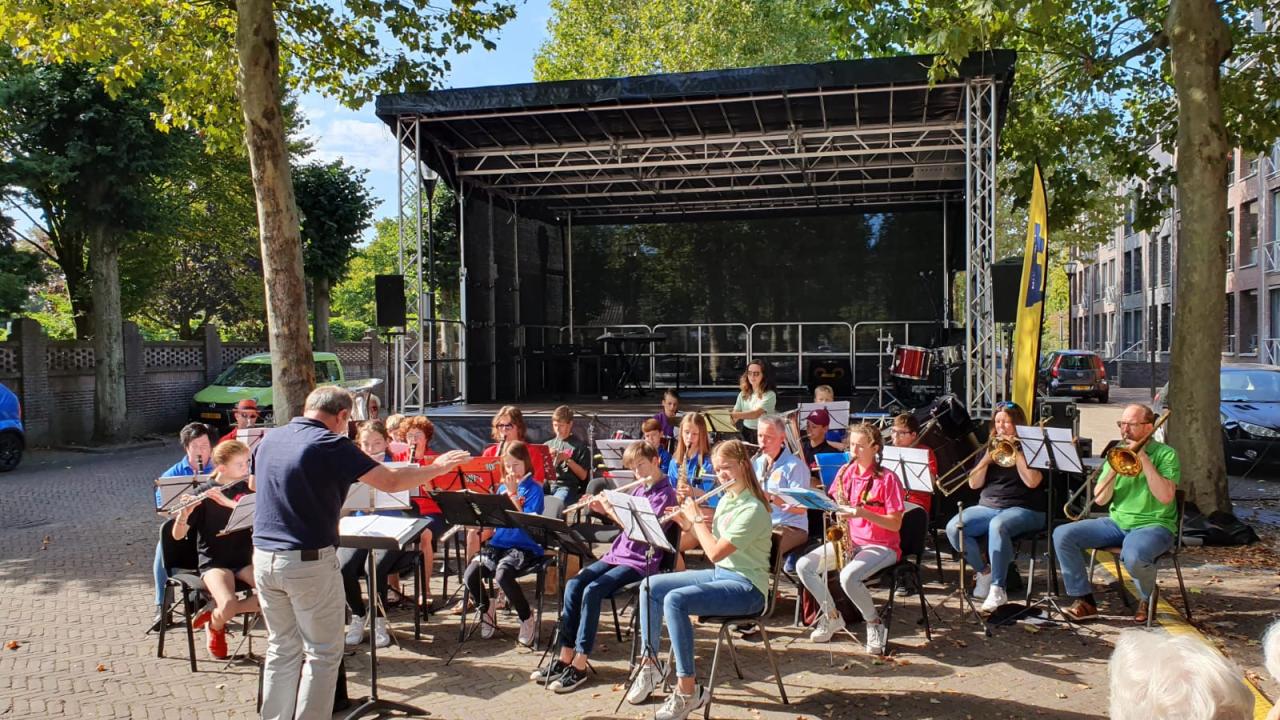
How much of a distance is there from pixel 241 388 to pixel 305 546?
16.0 m

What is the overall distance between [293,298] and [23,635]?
3292 millimetres

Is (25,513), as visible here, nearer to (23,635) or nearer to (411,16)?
(23,635)

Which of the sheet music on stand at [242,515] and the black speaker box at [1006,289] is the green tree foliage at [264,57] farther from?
the black speaker box at [1006,289]

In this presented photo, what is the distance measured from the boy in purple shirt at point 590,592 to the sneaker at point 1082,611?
3.01 metres

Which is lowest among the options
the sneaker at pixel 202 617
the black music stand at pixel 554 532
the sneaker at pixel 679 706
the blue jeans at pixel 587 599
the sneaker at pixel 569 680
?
the sneaker at pixel 569 680

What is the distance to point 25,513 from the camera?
11.3 metres

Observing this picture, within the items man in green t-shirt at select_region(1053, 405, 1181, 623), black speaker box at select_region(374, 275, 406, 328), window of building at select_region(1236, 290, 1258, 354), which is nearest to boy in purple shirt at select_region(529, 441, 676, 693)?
man in green t-shirt at select_region(1053, 405, 1181, 623)

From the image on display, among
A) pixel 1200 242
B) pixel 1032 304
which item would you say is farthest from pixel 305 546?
pixel 1200 242

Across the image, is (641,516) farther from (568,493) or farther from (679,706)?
(568,493)

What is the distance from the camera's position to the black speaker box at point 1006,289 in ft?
32.3

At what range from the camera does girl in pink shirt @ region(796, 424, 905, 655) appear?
19.0 feet

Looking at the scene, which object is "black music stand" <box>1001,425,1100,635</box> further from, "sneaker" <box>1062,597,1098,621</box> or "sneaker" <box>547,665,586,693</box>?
"sneaker" <box>547,665,586,693</box>

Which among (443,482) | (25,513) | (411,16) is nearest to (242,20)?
(411,16)

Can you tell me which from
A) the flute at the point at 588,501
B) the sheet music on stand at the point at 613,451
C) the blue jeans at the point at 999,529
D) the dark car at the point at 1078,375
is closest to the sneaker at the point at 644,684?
the flute at the point at 588,501
